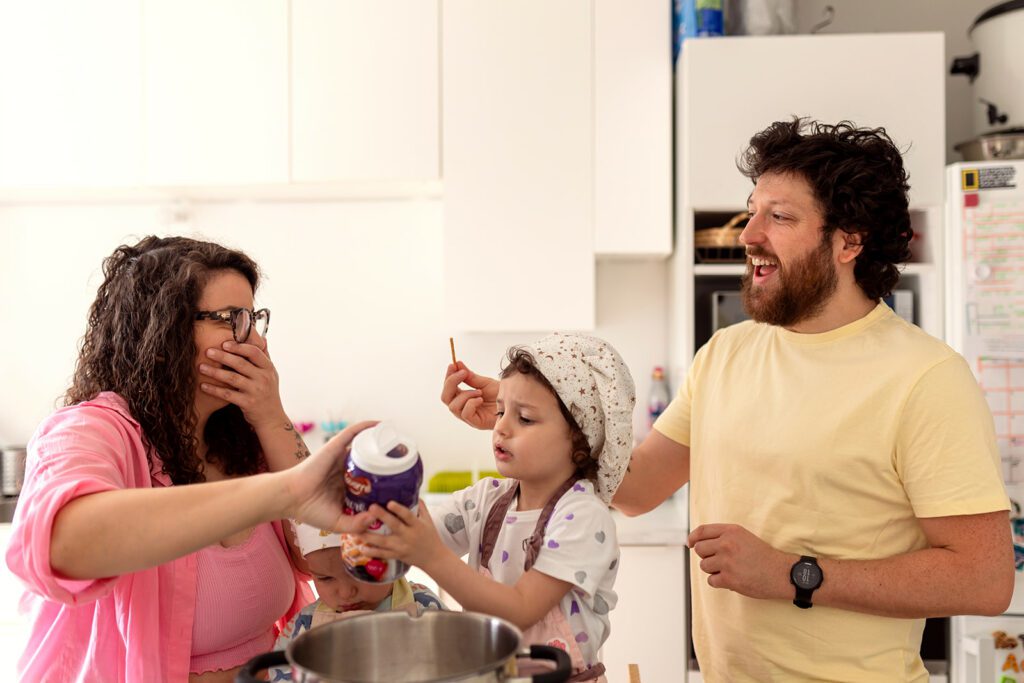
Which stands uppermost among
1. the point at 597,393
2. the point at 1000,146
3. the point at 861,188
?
the point at 1000,146

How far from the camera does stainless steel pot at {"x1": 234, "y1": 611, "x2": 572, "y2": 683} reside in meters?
0.95

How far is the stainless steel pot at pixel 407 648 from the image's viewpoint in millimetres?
950

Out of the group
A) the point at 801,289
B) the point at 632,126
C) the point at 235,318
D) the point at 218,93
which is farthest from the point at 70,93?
the point at 801,289

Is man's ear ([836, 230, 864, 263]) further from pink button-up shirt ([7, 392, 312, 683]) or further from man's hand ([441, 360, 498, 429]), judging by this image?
pink button-up shirt ([7, 392, 312, 683])

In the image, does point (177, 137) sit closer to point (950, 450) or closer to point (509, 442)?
point (509, 442)

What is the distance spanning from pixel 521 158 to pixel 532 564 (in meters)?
1.84

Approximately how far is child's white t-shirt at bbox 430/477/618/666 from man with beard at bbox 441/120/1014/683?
0.64 feet

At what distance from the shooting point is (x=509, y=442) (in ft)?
4.45

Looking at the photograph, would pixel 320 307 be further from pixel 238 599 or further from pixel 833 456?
pixel 833 456

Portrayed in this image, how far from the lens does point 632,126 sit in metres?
2.88

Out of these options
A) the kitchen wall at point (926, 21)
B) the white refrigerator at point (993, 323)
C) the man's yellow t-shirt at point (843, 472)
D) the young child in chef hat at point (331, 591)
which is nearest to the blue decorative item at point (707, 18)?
the kitchen wall at point (926, 21)

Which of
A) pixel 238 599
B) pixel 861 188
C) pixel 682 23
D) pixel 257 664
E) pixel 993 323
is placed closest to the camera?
pixel 257 664

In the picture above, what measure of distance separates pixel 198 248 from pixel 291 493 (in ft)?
1.79

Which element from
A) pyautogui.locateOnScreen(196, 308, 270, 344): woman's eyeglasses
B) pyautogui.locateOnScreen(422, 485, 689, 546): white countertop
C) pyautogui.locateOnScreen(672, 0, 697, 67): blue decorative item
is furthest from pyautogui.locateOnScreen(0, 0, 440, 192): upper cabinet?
pyautogui.locateOnScreen(196, 308, 270, 344): woman's eyeglasses
